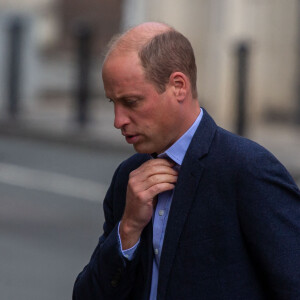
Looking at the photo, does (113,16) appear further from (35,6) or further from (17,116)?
(17,116)

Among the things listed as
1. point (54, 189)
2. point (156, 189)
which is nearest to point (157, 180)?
point (156, 189)

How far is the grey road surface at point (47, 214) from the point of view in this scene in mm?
6922

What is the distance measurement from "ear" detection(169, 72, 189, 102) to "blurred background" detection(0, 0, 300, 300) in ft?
16.6

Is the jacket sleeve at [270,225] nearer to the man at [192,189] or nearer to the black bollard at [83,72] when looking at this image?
the man at [192,189]

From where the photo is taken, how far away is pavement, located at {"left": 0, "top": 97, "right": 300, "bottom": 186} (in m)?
13.3

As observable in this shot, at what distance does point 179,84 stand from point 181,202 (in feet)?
0.85

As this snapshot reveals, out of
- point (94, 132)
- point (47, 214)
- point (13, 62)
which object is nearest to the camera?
point (47, 214)

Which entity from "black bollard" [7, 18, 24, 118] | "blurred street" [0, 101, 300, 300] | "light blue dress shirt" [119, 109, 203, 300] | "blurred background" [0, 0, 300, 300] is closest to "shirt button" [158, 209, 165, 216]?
"light blue dress shirt" [119, 109, 203, 300]

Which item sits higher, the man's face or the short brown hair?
the short brown hair

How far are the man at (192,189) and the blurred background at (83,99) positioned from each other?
4.97 meters

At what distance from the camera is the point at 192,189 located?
2279 mm

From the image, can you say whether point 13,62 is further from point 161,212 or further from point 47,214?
point 161,212

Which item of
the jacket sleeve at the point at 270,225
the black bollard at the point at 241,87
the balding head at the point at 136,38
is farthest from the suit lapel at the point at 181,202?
the black bollard at the point at 241,87

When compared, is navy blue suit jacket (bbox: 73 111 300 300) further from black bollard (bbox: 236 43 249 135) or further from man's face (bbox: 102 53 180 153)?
black bollard (bbox: 236 43 249 135)
